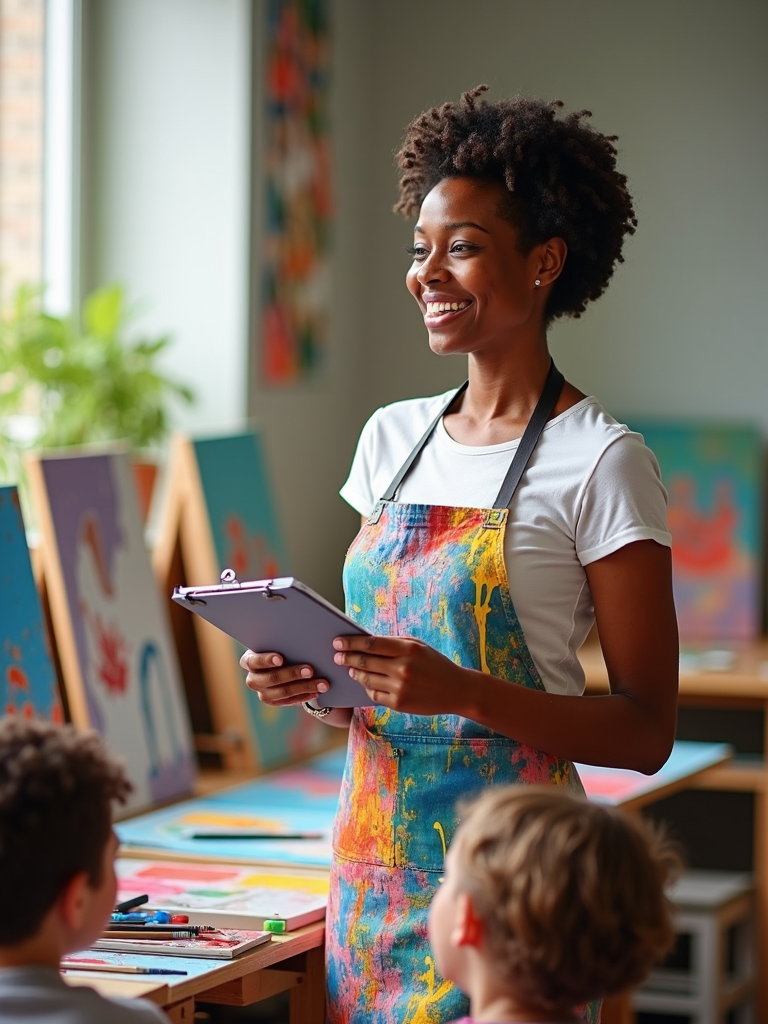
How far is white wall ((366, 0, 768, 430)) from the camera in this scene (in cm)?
427

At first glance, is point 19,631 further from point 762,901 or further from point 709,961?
point 762,901

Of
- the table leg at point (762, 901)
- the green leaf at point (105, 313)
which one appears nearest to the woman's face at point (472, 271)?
the green leaf at point (105, 313)

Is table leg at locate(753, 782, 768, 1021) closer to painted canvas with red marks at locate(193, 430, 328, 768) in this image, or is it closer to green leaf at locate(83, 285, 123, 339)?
painted canvas with red marks at locate(193, 430, 328, 768)

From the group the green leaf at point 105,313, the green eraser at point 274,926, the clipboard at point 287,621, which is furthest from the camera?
the green leaf at point 105,313

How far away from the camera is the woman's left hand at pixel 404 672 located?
1.55 m

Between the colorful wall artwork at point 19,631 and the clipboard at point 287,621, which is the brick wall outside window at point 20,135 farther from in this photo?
the clipboard at point 287,621

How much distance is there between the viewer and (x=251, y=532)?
322 cm

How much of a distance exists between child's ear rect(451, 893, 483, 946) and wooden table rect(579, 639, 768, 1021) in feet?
7.83

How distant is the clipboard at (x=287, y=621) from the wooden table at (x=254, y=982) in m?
0.33

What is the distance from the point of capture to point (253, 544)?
126 inches

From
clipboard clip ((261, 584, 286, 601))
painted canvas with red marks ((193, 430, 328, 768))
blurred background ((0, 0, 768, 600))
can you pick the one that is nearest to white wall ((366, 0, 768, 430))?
blurred background ((0, 0, 768, 600))

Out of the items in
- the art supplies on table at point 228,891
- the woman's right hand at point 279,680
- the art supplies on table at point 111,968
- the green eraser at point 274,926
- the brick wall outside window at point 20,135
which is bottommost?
the art supplies on table at point 228,891

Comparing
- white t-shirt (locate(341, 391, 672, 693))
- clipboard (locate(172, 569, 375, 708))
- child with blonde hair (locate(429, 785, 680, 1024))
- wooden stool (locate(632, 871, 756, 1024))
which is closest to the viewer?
child with blonde hair (locate(429, 785, 680, 1024))

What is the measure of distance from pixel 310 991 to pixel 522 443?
2.60ft
